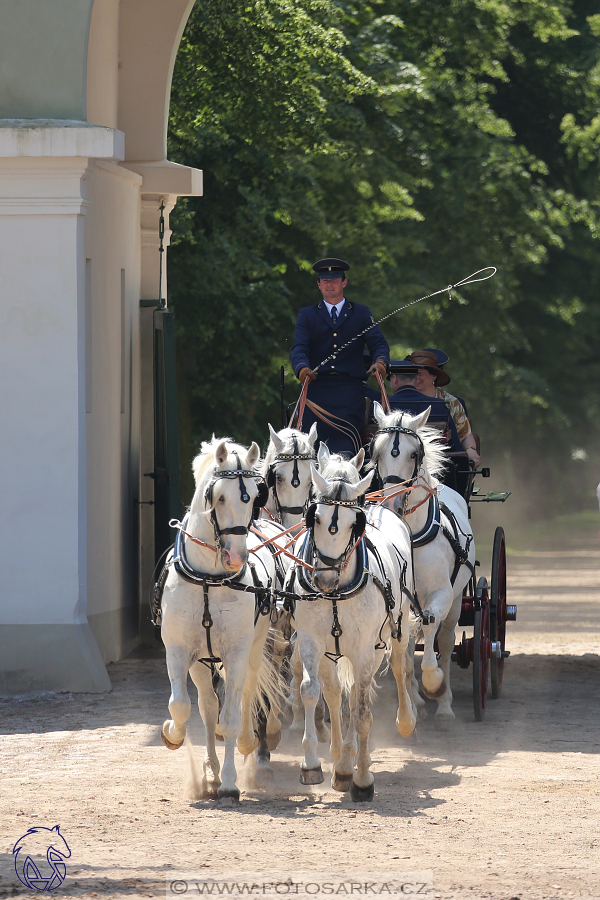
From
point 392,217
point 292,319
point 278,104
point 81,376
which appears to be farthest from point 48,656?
point 392,217

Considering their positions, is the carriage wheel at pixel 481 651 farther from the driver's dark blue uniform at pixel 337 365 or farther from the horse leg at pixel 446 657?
the driver's dark blue uniform at pixel 337 365

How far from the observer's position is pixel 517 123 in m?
31.9

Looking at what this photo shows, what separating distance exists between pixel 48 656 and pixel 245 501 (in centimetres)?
451

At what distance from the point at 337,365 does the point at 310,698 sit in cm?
375

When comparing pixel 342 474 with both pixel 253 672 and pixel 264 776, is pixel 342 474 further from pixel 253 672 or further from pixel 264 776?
pixel 264 776

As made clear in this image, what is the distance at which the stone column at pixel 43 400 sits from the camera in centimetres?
1184

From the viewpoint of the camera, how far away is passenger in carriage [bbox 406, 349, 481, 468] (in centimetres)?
1207

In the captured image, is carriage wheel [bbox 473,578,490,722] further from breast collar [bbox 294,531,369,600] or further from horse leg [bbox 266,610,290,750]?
breast collar [bbox 294,531,369,600]

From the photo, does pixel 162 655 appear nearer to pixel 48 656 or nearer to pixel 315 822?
pixel 48 656

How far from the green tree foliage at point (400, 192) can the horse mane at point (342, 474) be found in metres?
11.0

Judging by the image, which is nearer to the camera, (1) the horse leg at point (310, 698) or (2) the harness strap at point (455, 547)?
(1) the horse leg at point (310, 698)

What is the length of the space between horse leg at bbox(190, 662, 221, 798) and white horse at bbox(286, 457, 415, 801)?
0.50 metres

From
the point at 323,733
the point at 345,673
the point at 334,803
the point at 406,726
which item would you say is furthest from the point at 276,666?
the point at 334,803

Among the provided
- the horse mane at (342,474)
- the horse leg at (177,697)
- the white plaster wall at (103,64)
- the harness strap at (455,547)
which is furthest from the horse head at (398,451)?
the white plaster wall at (103,64)
